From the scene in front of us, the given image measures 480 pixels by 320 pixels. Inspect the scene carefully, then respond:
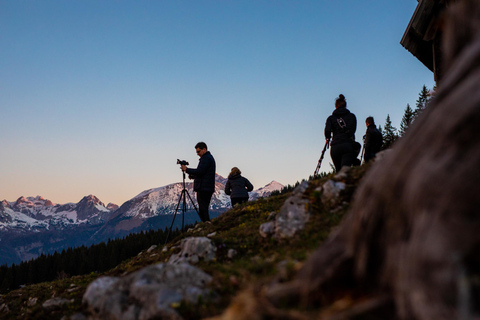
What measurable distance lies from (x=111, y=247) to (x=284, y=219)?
60854 mm

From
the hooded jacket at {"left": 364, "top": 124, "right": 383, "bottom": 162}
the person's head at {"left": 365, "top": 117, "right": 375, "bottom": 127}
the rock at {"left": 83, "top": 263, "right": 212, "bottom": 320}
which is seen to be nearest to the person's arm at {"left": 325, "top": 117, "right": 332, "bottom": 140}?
the hooded jacket at {"left": 364, "top": 124, "right": 383, "bottom": 162}

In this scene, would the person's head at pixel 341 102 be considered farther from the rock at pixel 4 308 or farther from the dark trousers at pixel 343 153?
the rock at pixel 4 308

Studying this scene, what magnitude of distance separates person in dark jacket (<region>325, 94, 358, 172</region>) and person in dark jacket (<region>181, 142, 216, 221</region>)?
19.3 ft

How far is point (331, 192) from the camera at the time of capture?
773 centimetres

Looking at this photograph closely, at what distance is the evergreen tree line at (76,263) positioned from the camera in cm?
5762

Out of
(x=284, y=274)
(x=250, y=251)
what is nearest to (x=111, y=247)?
(x=250, y=251)

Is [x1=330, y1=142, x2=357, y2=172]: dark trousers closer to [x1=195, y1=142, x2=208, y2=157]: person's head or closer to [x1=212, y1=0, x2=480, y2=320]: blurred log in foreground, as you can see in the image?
[x1=195, y1=142, x2=208, y2=157]: person's head

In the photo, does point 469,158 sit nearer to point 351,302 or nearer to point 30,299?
point 351,302

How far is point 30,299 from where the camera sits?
11750mm

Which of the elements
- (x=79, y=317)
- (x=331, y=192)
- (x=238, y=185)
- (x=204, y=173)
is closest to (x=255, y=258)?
(x=331, y=192)

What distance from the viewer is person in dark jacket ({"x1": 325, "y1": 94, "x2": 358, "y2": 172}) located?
41.5 feet

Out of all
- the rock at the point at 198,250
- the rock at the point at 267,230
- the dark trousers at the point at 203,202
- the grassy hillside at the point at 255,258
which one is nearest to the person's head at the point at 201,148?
the dark trousers at the point at 203,202

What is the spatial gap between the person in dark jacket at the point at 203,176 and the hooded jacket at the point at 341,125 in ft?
19.4

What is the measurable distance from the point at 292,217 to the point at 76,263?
66.4 metres
